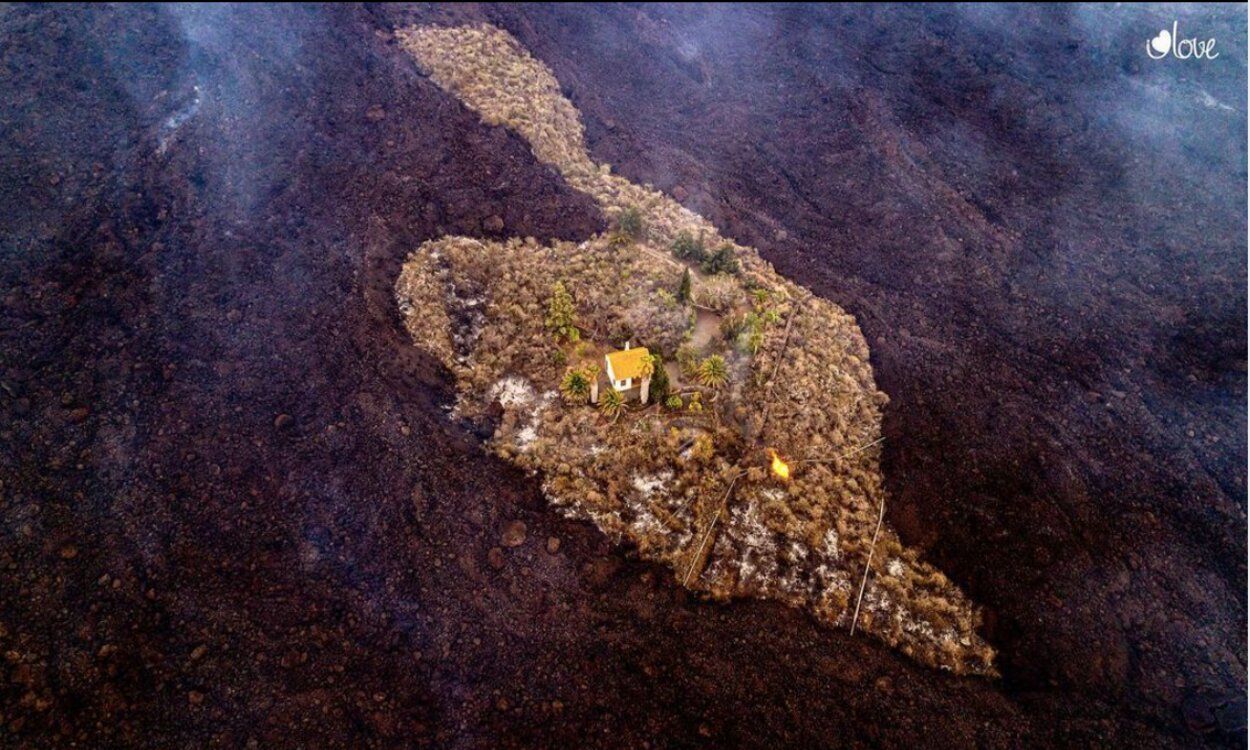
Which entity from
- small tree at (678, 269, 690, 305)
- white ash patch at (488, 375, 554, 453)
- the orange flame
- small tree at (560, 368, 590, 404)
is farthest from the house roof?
the orange flame

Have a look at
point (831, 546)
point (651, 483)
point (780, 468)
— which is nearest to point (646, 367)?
point (651, 483)

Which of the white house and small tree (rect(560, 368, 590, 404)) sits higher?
the white house

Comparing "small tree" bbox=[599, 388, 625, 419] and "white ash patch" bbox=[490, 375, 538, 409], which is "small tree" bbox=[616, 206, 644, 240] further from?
"small tree" bbox=[599, 388, 625, 419]

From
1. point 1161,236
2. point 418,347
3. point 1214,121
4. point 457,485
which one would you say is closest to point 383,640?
point 457,485

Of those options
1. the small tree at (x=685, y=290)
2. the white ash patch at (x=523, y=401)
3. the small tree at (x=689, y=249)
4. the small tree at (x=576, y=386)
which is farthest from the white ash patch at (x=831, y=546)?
the small tree at (x=689, y=249)

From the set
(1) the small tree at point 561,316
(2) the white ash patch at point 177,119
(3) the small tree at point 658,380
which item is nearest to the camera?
(3) the small tree at point 658,380

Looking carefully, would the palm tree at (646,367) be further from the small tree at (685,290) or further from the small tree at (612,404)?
the small tree at (685,290)
